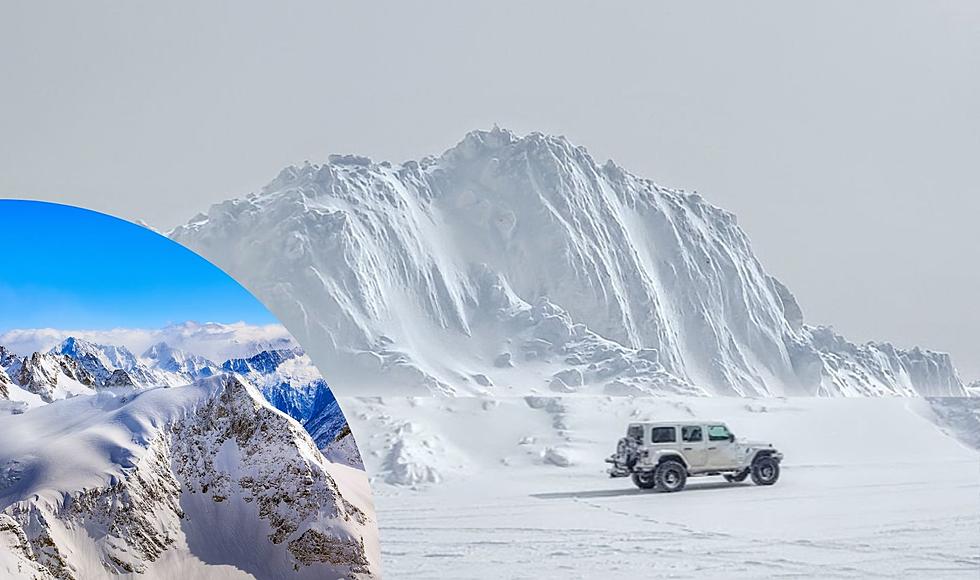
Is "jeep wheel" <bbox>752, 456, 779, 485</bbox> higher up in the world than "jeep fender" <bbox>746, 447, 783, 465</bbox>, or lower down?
lower down

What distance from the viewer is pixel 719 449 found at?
57.2ft

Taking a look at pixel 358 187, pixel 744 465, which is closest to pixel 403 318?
pixel 358 187

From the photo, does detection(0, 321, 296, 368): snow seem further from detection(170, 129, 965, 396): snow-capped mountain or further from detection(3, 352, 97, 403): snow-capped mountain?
detection(170, 129, 965, 396): snow-capped mountain

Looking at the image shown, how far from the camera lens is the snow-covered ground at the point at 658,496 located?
36.5 feet

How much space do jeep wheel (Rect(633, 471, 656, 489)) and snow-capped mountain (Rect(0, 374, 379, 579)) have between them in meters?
14.1

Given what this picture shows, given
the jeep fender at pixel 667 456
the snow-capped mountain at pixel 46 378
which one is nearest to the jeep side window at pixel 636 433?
the jeep fender at pixel 667 456

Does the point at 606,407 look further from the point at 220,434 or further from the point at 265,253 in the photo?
the point at 220,434

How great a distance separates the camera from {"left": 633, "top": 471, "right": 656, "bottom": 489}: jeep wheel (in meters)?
17.1

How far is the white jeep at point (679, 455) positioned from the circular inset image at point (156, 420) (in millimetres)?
13985

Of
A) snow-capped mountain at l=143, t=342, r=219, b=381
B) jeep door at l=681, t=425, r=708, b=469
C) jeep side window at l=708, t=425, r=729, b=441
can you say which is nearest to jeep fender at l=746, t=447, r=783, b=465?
jeep side window at l=708, t=425, r=729, b=441

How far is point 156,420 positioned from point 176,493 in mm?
215

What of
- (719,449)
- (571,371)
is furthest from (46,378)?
(571,371)

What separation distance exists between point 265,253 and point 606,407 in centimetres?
1484

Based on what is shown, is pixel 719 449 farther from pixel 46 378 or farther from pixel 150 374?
pixel 46 378
